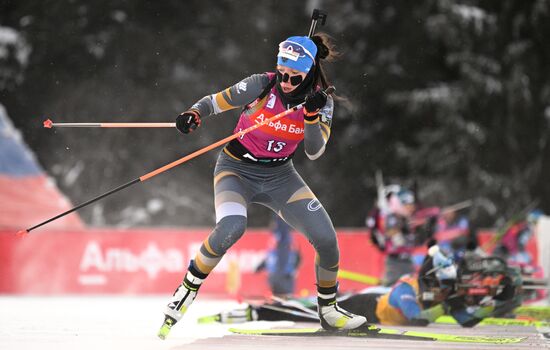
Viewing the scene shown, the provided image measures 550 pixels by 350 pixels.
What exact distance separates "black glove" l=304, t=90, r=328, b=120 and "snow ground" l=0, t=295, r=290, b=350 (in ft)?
5.59

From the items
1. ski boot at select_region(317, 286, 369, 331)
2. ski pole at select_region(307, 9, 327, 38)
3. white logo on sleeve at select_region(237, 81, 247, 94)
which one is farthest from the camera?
ski pole at select_region(307, 9, 327, 38)

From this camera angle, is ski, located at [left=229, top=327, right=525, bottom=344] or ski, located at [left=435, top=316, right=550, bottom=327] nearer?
ski, located at [left=229, top=327, right=525, bottom=344]

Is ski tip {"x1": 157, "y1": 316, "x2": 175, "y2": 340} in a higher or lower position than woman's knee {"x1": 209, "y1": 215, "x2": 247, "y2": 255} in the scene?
lower

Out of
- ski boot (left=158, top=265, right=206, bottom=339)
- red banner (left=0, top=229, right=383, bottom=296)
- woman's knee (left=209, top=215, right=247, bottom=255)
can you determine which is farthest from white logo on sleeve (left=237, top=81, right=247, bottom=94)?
red banner (left=0, top=229, right=383, bottom=296)

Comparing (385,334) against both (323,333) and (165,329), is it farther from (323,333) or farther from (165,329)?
(165,329)

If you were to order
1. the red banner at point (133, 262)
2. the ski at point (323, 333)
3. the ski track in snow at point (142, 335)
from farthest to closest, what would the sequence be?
the red banner at point (133, 262) → the ski at point (323, 333) → the ski track in snow at point (142, 335)

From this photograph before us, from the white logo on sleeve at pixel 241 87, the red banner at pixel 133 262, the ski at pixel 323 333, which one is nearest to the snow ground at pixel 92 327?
the ski at pixel 323 333

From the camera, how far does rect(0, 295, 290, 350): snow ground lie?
5641 mm

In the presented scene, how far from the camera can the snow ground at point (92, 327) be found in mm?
5641

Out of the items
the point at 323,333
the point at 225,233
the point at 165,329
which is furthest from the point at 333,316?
the point at 165,329

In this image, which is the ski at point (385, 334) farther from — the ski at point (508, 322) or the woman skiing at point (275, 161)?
the ski at point (508, 322)

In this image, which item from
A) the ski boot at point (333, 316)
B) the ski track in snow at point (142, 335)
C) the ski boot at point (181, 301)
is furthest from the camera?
the ski boot at point (333, 316)

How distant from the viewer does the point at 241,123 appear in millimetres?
6258

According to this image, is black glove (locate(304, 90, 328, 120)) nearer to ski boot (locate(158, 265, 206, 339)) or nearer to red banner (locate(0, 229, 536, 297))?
ski boot (locate(158, 265, 206, 339))
